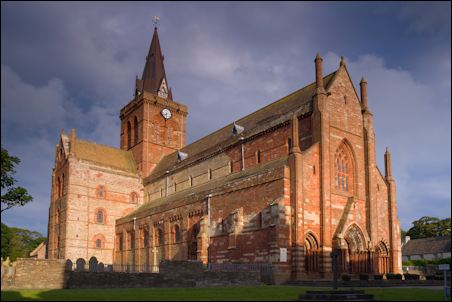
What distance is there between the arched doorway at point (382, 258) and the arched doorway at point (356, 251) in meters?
1.94

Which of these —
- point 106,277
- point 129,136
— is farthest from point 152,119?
A: point 106,277

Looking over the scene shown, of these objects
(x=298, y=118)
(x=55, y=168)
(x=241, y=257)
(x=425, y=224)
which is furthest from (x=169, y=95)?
(x=425, y=224)

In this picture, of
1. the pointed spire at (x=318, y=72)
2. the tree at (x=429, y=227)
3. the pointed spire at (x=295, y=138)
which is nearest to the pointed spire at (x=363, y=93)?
the pointed spire at (x=318, y=72)

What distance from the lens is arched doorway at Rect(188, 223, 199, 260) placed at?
43219 mm

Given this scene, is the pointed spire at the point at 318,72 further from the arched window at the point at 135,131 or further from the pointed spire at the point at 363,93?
the arched window at the point at 135,131

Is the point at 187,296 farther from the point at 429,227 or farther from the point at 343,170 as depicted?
the point at 429,227

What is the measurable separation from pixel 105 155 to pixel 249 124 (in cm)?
2398

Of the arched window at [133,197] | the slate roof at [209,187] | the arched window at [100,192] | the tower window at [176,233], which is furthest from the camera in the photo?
the arched window at [133,197]

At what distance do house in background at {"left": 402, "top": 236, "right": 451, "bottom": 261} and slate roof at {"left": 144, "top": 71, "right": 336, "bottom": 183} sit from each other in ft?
152

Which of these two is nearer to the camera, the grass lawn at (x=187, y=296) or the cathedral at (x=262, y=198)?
the grass lawn at (x=187, y=296)

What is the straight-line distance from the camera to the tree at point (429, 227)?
9275 centimetres

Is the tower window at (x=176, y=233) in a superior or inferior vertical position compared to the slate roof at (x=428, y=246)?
superior

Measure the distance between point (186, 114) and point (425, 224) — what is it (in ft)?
186

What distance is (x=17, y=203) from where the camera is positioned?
35375 mm
